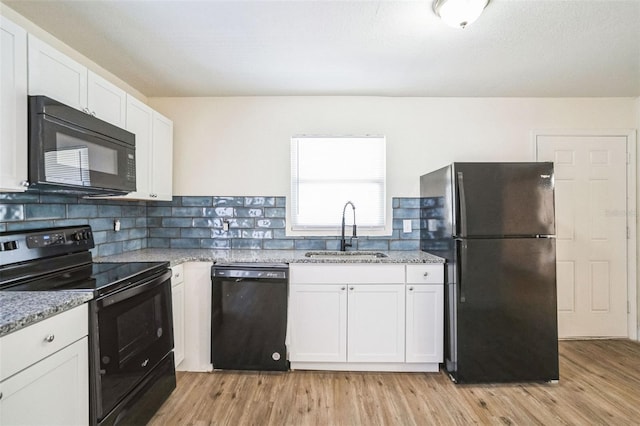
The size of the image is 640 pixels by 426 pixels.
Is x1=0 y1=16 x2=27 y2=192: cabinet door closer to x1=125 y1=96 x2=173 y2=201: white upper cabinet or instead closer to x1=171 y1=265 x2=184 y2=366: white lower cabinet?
x1=125 y1=96 x2=173 y2=201: white upper cabinet

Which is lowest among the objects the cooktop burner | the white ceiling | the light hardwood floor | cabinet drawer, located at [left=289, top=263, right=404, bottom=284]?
the light hardwood floor

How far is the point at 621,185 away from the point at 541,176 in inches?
61.6

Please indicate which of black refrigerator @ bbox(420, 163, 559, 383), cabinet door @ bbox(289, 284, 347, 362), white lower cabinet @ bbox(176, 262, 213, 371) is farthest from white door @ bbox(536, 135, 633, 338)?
white lower cabinet @ bbox(176, 262, 213, 371)

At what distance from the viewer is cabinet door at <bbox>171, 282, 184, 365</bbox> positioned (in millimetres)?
2221

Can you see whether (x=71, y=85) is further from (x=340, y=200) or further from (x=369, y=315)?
(x=369, y=315)

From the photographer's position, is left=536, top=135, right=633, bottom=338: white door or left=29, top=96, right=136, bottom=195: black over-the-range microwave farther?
left=536, top=135, right=633, bottom=338: white door

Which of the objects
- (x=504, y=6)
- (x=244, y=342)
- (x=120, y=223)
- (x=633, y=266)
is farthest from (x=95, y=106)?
(x=633, y=266)

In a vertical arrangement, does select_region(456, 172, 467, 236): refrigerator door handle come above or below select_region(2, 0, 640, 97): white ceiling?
below

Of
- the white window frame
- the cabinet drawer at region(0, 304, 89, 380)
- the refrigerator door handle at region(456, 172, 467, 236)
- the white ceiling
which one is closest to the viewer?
the cabinet drawer at region(0, 304, 89, 380)

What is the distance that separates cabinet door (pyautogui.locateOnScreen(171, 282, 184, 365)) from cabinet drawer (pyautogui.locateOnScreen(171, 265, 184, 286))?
3 centimetres

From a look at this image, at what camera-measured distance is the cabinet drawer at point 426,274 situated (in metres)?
2.31

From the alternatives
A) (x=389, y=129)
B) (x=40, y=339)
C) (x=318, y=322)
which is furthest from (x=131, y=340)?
(x=389, y=129)

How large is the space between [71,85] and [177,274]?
136cm

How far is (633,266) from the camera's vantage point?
9.46 ft
